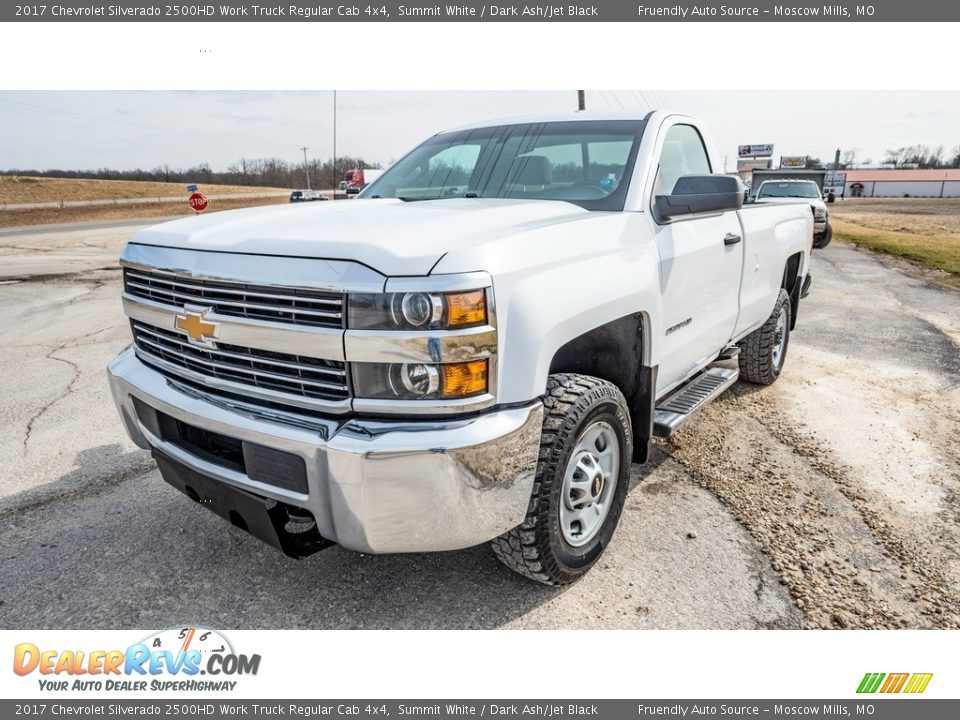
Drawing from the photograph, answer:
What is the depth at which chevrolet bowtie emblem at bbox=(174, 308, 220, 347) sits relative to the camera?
2309mm

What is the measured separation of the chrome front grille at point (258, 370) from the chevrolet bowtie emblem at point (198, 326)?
1.5 inches

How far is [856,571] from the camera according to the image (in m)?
2.75

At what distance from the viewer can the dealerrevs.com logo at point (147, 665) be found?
223cm

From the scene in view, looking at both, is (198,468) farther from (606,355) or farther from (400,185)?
(400,185)

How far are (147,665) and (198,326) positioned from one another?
123 cm

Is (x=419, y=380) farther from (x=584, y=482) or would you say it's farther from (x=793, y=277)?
(x=793, y=277)

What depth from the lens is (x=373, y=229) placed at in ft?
7.45

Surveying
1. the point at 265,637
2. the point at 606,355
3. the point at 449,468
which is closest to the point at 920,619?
the point at 606,355

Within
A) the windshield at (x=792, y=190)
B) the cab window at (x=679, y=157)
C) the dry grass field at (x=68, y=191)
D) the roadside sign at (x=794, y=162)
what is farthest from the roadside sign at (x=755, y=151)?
the cab window at (x=679, y=157)

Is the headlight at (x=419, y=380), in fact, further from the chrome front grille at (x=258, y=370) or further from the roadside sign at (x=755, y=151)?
the roadside sign at (x=755, y=151)

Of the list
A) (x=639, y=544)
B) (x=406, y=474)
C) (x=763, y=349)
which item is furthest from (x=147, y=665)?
(x=763, y=349)

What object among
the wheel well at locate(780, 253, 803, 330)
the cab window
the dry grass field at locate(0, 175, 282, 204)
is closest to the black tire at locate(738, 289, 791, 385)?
the wheel well at locate(780, 253, 803, 330)

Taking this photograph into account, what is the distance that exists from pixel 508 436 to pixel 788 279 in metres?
4.61
